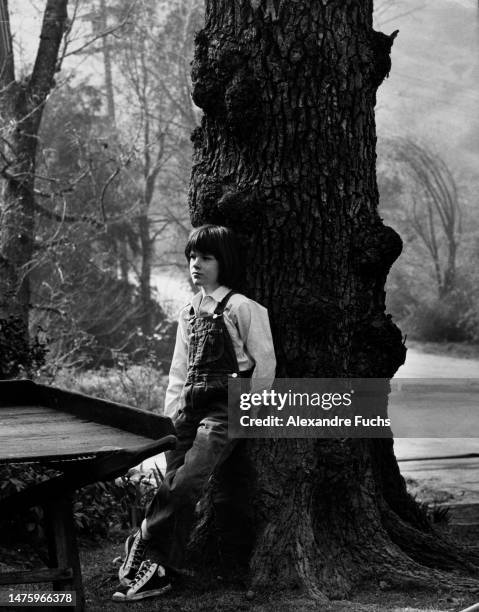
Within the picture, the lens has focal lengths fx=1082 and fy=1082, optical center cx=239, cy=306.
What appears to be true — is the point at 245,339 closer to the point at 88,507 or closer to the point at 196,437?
the point at 196,437

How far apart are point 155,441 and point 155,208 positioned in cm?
1367

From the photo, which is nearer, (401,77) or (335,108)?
(335,108)

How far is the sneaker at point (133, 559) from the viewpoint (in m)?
4.61

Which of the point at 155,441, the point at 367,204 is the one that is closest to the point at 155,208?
the point at 367,204

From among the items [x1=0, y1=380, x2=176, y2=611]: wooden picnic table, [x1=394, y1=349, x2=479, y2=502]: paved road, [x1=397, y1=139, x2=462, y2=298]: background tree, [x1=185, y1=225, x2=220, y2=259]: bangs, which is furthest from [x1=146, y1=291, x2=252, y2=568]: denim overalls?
[x1=397, y1=139, x2=462, y2=298]: background tree

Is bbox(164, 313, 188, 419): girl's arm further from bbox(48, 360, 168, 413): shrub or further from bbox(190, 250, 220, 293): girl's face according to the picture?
bbox(48, 360, 168, 413): shrub

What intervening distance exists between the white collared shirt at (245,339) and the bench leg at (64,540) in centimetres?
89

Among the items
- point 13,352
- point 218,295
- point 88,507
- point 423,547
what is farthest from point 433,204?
point 218,295

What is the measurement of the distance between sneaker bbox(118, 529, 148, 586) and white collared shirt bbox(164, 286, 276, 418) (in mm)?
551

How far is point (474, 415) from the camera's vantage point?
10.6 m

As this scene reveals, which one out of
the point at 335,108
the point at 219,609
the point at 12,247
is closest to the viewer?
the point at 219,609

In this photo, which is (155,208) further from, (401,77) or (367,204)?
(367,204)

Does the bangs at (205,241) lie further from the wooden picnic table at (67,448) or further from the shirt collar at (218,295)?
the wooden picnic table at (67,448)
